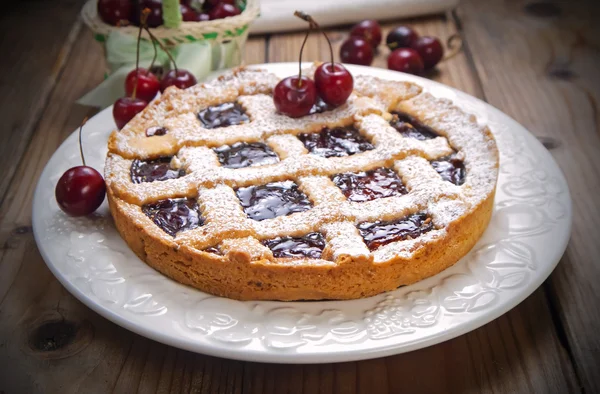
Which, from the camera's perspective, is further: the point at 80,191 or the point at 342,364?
the point at 80,191

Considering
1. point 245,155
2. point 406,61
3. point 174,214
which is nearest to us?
point 174,214

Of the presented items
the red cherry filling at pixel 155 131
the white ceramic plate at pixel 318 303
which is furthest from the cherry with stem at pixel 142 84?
the white ceramic plate at pixel 318 303

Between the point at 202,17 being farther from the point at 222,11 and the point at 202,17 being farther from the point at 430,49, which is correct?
the point at 430,49

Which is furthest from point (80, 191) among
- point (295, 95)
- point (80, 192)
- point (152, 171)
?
point (295, 95)

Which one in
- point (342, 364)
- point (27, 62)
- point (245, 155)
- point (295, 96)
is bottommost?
point (27, 62)

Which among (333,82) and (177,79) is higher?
(333,82)

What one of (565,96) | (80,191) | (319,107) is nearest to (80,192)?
(80,191)

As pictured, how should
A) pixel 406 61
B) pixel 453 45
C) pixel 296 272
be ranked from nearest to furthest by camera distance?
pixel 296 272 → pixel 406 61 → pixel 453 45

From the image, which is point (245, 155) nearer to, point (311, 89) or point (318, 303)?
point (311, 89)

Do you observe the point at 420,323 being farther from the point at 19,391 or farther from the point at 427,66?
the point at 427,66
